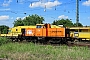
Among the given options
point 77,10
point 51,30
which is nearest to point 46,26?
point 51,30

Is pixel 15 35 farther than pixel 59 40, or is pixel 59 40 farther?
pixel 15 35

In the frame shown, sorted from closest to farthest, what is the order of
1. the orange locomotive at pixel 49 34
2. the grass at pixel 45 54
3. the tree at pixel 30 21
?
1. the grass at pixel 45 54
2. the orange locomotive at pixel 49 34
3. the tree at pixel 30 21

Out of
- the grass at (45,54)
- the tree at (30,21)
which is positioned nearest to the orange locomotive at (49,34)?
the grass at (45,54)

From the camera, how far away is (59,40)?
3175 cm

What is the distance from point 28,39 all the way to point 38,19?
71.9 meters

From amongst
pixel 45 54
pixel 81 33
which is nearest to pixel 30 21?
pixel 81 33

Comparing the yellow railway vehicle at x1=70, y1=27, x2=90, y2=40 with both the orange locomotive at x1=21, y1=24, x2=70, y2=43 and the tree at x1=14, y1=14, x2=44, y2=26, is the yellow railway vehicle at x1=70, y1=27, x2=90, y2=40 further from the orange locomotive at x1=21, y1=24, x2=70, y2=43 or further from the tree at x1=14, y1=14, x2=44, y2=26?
the tree at x1=14, y1=14, x2=44, y2=26

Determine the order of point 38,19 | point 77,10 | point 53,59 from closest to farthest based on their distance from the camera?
point 53,59, point 77,10, point 38,19

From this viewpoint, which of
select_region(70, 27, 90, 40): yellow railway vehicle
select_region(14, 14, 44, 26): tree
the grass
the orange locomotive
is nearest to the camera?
the grass

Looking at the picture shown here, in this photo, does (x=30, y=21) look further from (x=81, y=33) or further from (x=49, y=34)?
(x=49, y=34)

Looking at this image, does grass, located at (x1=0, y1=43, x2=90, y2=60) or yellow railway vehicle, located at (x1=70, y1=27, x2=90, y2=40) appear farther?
yellow railway vehicle, located at (x1=70, y1=27, x2=90, y2=40)

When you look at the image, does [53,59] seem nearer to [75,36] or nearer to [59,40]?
[59,40]

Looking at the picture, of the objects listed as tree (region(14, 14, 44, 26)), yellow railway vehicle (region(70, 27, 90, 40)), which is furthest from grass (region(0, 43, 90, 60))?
tree (region(14, 14, 44, 26))

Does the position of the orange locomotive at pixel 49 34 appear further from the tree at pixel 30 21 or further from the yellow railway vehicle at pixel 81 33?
the tree at pixel 30 21
